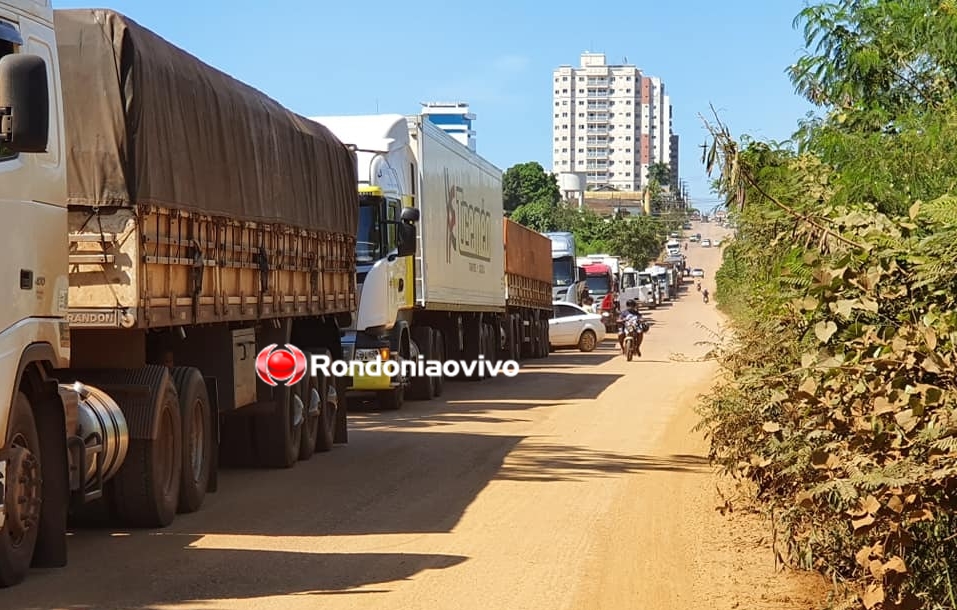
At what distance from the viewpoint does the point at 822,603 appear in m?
8.00

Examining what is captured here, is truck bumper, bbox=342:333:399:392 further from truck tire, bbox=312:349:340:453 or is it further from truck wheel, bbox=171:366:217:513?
truck wheel, bbox=171:366:217:513

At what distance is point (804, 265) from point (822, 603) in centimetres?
185

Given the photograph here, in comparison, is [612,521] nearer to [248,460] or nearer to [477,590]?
[477,590]

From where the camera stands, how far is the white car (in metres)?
45.6

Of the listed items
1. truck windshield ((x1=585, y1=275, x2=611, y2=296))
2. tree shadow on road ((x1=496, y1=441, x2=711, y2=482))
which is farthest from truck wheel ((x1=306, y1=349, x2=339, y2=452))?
truck windshield ((x1=585, y1=275, x2=611, y2=296))

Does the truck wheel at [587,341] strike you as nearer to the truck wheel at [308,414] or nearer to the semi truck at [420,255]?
the semi truck at [420,255]

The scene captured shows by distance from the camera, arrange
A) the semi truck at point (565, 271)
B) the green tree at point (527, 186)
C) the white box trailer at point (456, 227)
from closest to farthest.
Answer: the white box trailer at point (456, 227) < the semi truck at point (565, 271) < the green tree at point (527, 186)

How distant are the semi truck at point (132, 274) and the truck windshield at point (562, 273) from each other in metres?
38.1

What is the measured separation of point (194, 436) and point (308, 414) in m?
3.80

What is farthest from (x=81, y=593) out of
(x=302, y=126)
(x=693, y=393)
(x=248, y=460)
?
(x=693, y=393)

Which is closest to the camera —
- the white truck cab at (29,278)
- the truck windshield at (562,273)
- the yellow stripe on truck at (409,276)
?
the white truck cab at (29,278)

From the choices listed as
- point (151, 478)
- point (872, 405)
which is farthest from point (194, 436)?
point (872, 405)

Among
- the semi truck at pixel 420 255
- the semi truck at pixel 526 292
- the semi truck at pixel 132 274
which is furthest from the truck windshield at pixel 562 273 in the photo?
the semi truck at pixel 132 274

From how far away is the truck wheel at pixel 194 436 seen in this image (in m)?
11.1
